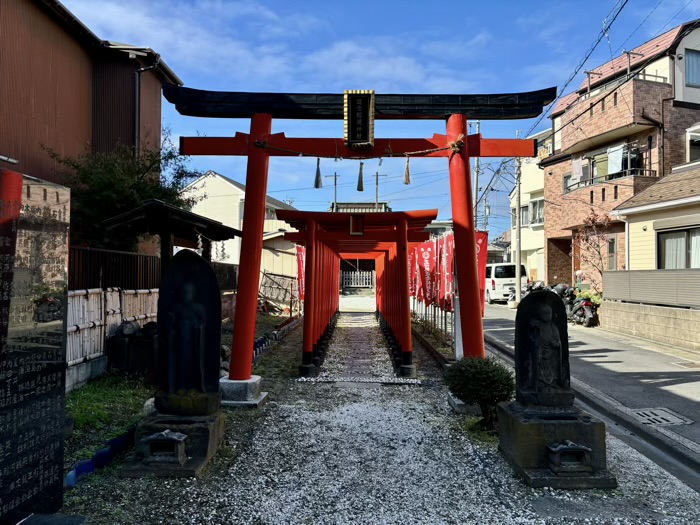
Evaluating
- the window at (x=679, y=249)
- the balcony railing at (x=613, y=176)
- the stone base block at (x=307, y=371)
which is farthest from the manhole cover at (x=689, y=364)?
the balcony railing at (x=613, y=176)

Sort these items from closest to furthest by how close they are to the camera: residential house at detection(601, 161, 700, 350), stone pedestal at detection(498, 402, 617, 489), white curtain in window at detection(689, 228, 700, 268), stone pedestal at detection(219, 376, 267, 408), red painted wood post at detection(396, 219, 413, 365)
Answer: stone pedestal at detection(498, 402, 617, 489), stone pedestal at detection(219, 376, 267, 408), red painted wood post at detection(396, 219, 413, 365), residential house at detection(601, 161, 700, 350), white curtain in window at detection(689, 228, 700, 268)

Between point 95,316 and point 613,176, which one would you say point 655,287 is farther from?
point 95,316

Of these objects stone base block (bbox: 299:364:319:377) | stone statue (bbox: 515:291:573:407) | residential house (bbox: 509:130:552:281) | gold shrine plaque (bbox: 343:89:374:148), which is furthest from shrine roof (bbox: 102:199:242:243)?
residential house (bbox: 509:130:552:281)

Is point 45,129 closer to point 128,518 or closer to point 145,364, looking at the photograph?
point 145,364

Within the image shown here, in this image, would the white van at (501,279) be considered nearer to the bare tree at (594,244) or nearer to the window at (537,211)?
the window at (537,211)

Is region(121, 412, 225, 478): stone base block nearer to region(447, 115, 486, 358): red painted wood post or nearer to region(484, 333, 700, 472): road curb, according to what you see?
region(447, 115, 486, 358): red painted wood post

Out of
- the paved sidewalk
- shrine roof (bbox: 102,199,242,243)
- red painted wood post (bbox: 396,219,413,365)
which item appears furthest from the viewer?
red painted wood post (bbox: 396,219,413,365)

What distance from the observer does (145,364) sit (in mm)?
8039

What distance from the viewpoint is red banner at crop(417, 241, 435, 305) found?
1296 cm

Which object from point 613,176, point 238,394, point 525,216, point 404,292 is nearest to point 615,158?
point 613,176

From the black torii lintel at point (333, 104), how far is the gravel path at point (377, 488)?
4438 millimetres

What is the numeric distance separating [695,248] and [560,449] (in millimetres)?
12521

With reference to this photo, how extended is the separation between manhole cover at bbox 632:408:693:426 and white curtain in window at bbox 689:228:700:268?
8.68m

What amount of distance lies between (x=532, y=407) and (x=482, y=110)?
4628 mm
